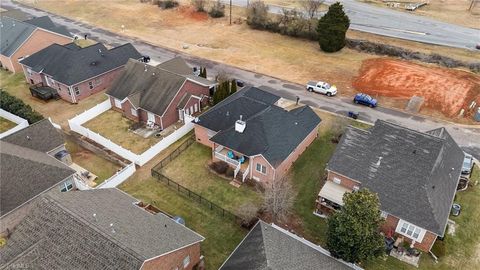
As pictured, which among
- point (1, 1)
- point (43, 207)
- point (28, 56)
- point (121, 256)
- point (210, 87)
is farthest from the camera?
point (1, 1)

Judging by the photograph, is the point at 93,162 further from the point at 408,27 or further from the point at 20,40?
the point at 408,27

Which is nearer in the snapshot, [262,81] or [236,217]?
[236,217]

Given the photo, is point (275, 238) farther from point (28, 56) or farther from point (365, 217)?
point (28, 56)

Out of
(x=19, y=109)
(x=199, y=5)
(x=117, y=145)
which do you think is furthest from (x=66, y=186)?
(x=199, y=5)

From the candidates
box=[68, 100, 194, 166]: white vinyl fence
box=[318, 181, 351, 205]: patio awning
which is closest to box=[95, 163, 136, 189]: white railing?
box=[68, 100, 194, 166]: white vinyl fence

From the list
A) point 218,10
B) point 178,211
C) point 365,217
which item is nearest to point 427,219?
point 365,217

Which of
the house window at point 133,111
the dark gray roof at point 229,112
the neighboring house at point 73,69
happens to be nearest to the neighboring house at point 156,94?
the house window at point 133,111
